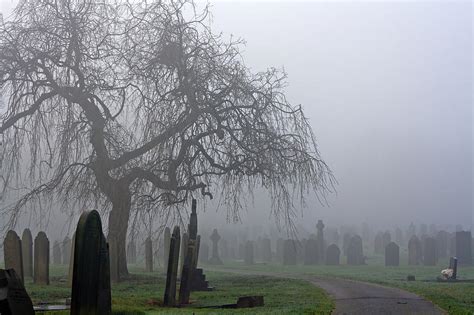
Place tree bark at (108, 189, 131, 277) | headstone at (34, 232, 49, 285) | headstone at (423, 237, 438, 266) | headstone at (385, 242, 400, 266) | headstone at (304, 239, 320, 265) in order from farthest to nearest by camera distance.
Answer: headstone at (304, 239, 320, 265) → headstone at (423, 237, 438, 266) → headstone at (385, 242, 400, 266) → headstone at (34, 232, 49, 285) → tree bark at (108, 189, 131, 277)

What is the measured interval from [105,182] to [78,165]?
0.82 metres

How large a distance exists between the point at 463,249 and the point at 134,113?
63.2ft

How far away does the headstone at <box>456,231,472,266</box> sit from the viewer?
101 ft

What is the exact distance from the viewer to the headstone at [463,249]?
30641mm

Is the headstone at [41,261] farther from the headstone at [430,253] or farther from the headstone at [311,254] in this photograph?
the headstone at [430,253]

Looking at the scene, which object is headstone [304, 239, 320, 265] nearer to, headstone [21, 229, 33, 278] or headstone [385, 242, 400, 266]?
headstone [385, 242, 400, 266]

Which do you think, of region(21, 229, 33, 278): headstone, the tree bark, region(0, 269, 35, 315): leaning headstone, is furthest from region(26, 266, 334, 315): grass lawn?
region(0, 269, 35, 315): leaning headstone

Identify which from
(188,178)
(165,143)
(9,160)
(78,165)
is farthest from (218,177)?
(9,160)

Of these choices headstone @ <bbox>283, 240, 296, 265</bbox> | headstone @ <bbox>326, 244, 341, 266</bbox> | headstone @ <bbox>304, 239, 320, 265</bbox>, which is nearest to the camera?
headstone @ <bbox>326, 244, 341, 266</bbox>

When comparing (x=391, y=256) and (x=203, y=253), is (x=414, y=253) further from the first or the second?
(x=203, y=253)

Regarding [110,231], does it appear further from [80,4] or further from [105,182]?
[80,4]

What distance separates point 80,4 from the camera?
1786 centimetres

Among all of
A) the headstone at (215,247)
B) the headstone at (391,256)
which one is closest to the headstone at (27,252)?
the headstone at (215,247)

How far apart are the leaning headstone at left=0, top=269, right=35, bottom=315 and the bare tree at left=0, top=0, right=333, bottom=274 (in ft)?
28.7
